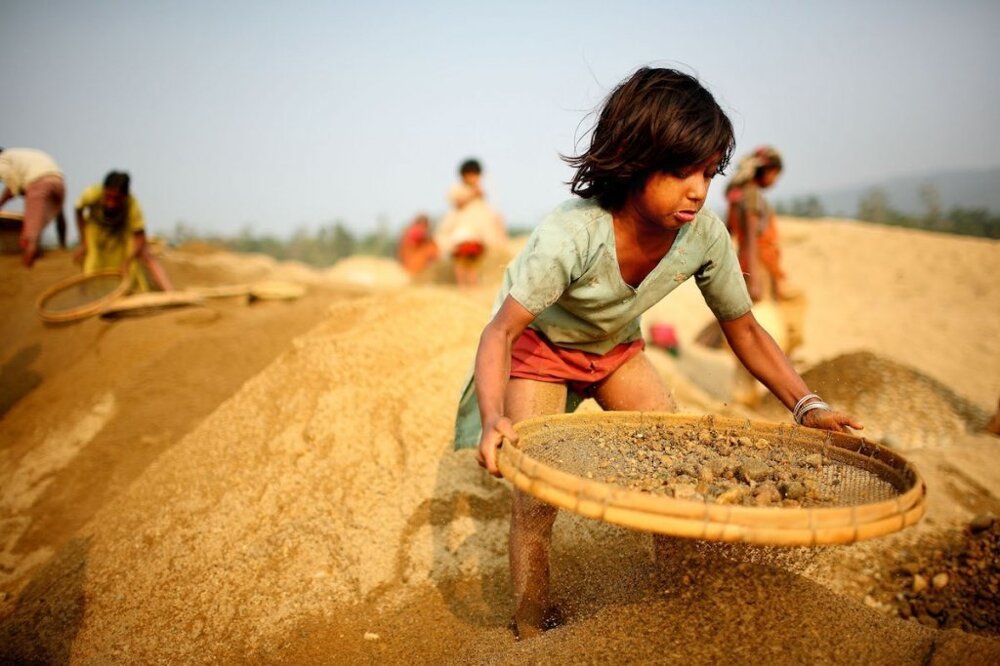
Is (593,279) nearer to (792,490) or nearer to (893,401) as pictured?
(792,490)

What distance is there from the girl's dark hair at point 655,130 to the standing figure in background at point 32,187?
5.60 m

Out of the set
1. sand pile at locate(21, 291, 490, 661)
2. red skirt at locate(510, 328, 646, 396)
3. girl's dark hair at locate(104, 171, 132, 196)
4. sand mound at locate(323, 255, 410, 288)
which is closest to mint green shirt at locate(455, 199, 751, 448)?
red skirt at locate(510, 328, 646, 396)

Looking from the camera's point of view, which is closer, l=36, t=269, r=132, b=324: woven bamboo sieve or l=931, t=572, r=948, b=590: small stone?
l=931, t=572, r=948, b=590: small stone

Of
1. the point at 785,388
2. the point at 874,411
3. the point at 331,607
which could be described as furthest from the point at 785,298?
the point at 331,607

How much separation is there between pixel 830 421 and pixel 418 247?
9.33 metres

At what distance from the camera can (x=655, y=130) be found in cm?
128

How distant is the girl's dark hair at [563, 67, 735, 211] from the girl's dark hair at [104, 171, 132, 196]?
15.4 feet

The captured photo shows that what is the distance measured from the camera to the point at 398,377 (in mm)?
2852

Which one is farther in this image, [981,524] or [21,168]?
[21,168]

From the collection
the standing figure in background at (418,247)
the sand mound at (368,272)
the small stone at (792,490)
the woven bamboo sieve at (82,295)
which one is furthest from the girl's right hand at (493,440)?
the sand mound at (368,272)

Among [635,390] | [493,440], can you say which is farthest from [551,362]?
[493,440]

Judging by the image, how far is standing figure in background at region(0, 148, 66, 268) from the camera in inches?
200

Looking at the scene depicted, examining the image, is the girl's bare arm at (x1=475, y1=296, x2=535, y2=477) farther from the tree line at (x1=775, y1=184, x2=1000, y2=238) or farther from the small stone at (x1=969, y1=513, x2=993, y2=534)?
the tree line at (x1=775, y1=184, x2=1000, y2=238)

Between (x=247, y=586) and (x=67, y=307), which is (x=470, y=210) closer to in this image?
(x=67, y=307)
